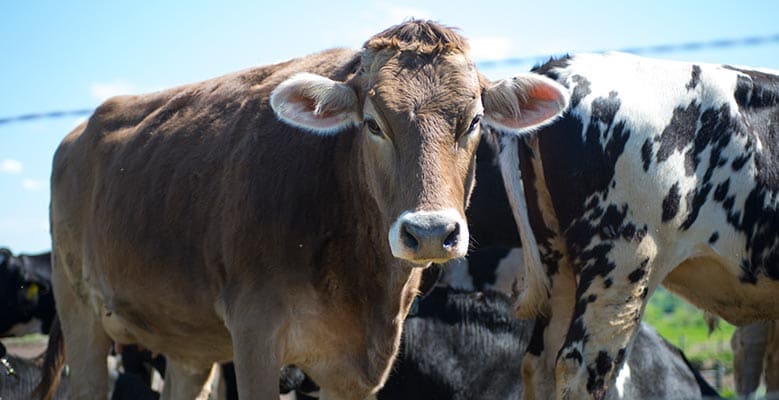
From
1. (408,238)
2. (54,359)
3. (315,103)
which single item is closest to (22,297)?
(54,359)

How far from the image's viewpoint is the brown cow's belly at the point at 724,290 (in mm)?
5586

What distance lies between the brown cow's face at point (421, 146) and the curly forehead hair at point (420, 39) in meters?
0.04

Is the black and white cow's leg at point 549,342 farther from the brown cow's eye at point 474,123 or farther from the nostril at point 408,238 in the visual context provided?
the nostril at point 408,238

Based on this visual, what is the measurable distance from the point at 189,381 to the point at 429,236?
10.7 ft

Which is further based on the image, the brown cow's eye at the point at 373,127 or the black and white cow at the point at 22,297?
the black and white cow at the point at 22,297

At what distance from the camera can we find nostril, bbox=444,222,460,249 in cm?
420

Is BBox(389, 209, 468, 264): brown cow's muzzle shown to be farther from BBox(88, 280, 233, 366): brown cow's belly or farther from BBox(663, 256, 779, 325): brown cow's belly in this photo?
BBox(663, 256, 779, 325): brown cow's belly

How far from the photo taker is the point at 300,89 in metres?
4.91

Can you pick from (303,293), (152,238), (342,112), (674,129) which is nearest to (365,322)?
(303,293)

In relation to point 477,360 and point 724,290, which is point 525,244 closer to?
point 724,290

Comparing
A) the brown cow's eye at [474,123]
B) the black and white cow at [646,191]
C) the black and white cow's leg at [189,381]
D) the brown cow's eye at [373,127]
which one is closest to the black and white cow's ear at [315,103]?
the brown cow's eye at [373,127]

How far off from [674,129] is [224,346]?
2.85 metres

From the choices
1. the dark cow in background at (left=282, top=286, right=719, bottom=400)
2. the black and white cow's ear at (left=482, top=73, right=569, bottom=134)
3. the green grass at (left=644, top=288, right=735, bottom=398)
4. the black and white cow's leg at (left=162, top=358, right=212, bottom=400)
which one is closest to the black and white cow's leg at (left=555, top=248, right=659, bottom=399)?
the black and white cow's ear at (left=482, top=73, right=569, bottom=134)

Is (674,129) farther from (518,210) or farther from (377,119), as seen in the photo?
A: (377,119)
